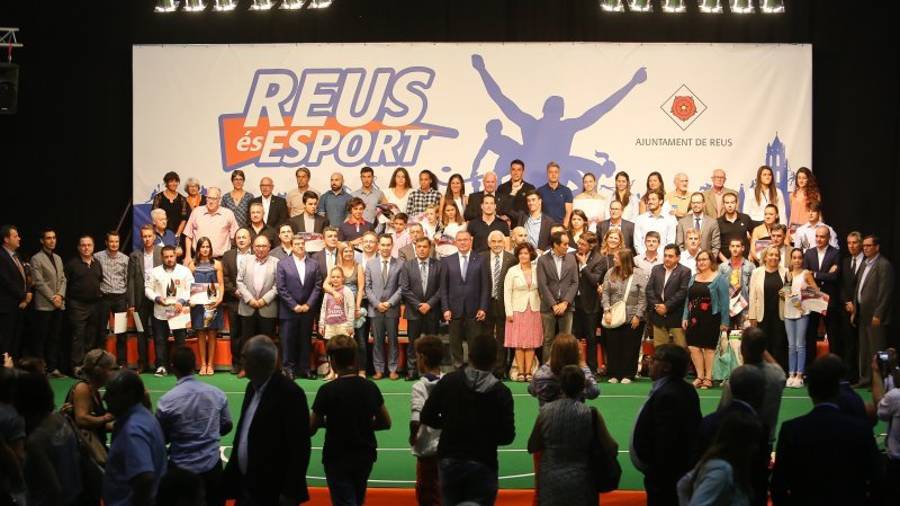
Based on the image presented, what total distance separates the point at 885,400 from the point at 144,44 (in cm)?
1269

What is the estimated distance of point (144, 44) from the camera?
17.2 meters

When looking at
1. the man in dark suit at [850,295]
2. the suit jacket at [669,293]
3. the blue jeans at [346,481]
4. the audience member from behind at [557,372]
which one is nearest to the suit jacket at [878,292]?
the man in dark suit at [850,295]

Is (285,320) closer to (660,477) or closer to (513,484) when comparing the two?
(513,484)

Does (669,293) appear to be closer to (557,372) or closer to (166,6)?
(166,6)

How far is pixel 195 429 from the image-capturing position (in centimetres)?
663

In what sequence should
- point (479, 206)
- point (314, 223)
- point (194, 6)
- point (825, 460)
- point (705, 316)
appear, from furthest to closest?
point (479, 206) < point (314, 223) < point (194, 6) < point (705, 316) < point (825, 460)

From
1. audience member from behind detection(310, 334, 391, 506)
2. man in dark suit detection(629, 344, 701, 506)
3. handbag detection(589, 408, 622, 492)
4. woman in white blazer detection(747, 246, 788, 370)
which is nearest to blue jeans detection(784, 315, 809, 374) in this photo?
woman in white blazer detection(747, 246, 788, 370)

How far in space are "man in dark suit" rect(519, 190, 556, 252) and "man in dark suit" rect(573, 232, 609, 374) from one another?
0.69 metres

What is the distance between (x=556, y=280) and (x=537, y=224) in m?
1.35

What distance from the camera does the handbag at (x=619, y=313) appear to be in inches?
566

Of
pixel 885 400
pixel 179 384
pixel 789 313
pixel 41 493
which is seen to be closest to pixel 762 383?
pixel 885 400

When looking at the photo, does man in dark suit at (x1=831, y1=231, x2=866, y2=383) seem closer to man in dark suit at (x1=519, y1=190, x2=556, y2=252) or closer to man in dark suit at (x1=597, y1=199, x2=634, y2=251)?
man in dark suit at (x1=597, y1=199, x2=634, y2=251)

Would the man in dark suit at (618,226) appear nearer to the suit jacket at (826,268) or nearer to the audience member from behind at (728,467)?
the suit jacket at (826,268)

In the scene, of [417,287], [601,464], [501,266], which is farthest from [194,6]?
[601,464]
